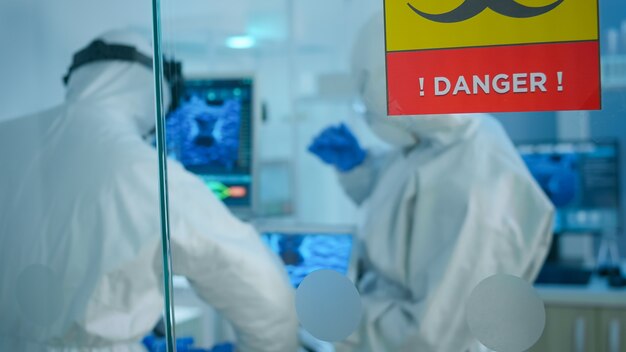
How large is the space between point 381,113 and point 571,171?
0.25m

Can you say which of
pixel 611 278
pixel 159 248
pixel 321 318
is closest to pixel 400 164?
pixel 321 318

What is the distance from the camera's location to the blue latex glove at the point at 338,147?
946 millimetres

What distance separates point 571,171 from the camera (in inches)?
34.8

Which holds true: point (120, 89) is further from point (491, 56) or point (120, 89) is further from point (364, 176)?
point (491, 56)

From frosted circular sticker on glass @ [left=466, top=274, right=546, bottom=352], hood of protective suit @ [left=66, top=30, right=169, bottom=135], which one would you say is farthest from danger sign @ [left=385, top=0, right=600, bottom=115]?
hood of protective suit @ [left=66, top=30, right=169, bottom=135]

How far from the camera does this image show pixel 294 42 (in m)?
1.04

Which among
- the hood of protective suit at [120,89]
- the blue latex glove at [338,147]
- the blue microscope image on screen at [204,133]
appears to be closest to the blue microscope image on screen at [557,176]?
the blue latex glove at [338,147]

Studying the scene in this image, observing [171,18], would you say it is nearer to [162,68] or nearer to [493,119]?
[162,68]

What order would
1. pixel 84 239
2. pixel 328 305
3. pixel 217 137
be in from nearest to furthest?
pixel 328 305, pixel 217 137, pixel 84 239

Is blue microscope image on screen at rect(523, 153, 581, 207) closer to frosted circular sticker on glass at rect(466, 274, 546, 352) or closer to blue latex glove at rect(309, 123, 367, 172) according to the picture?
frosted circular sticker on glass at rect(466, 274, 546, 352)

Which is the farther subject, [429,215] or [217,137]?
[217,137]

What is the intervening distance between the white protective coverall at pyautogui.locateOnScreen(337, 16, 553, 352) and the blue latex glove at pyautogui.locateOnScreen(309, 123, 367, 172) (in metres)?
0.02

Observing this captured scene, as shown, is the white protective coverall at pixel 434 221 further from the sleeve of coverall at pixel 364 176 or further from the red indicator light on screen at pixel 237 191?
the red indicator light on screen at pixel 237 191

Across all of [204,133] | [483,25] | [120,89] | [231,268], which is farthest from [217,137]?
[483,25]
